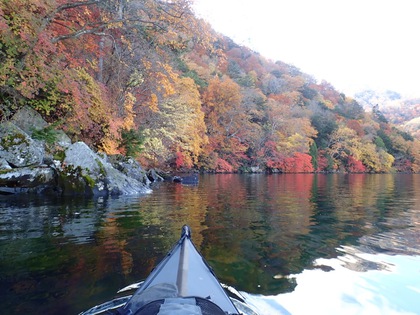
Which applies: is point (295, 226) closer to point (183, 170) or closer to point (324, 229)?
point (324, 229)

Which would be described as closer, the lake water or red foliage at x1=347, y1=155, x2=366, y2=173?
the lake water

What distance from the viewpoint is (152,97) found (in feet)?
57.7

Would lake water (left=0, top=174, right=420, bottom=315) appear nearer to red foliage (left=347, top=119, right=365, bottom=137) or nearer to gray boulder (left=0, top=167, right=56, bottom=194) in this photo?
gray boulder (left=0, top=167, right=56, bottom=194)

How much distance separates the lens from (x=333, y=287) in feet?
10.5

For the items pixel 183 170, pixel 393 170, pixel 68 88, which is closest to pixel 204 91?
pixel 183 170

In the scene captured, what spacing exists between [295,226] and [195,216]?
224cm

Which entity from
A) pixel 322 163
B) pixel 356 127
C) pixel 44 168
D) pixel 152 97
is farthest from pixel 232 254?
pixel 356 127

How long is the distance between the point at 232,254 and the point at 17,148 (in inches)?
321

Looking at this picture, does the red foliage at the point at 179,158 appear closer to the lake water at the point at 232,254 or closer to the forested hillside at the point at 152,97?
the forested hillside at the point at 152,97

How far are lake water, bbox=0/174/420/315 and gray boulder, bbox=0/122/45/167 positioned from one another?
214 centimetres

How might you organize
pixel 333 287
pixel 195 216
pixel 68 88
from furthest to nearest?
1. pixel 68 88
2. pixel 195 216
3. pixel 333 287

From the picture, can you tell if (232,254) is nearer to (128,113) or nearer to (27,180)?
(27,180)

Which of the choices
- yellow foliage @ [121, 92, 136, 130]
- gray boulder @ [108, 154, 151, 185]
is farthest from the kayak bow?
yellow foliage @ [121, 92, 136, 130]

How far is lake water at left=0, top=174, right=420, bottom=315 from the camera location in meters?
2.84
